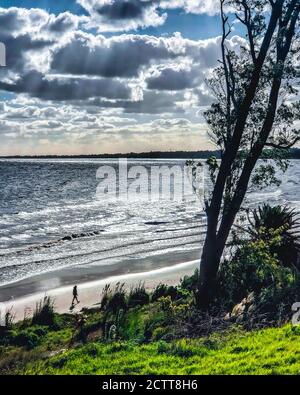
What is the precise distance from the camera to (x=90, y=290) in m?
19.9

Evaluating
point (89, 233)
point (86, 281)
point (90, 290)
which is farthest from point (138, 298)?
point (89, 233)

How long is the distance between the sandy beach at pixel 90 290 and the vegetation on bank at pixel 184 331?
2.06 meters

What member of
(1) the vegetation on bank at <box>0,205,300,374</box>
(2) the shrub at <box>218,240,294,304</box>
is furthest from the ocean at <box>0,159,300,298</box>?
(1) the vegetation on bank at <box>0,205,300,374</box>

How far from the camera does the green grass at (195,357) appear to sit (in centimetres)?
796

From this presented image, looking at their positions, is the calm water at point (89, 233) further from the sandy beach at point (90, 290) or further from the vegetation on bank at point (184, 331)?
the vegetation on bank at point (184, 331)

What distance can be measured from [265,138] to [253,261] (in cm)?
322

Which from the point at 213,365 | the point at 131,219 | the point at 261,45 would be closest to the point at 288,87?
the point at 261,45

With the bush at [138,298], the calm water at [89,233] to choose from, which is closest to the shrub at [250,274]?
the bush at [138,298]

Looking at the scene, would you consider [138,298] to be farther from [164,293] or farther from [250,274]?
[250,274]

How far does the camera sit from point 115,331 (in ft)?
37.3

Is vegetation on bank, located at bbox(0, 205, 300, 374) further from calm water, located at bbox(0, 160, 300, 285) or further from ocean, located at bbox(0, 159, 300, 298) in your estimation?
calm water, located at bbox(0, 160, 300, 285)

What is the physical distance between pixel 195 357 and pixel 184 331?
7.42 ft

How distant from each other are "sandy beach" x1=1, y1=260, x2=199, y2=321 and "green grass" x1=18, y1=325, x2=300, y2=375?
508 centimetres

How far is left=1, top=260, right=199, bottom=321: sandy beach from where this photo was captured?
56.3 feet
